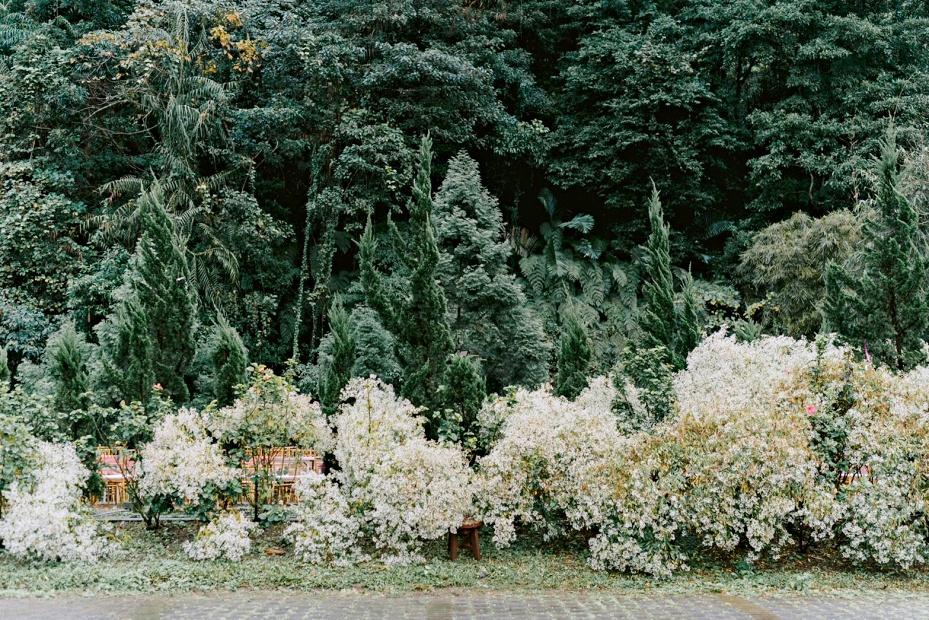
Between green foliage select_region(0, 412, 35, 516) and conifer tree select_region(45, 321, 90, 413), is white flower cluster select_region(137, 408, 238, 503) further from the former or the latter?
conifer tree select_region(45, 321, 90, 413)

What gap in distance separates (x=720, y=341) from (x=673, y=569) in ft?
12.8

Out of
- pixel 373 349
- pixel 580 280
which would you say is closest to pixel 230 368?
pixel 373 349

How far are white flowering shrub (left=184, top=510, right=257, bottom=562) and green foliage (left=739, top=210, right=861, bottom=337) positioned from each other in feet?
49.6

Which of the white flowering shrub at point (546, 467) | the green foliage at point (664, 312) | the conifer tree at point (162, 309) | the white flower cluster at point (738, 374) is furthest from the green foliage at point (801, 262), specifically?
the conifer tree at point (162, 309)

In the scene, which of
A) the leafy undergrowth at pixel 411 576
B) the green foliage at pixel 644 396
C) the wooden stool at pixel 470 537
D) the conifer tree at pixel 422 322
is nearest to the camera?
the leafy undergrowth at pixel 411 576

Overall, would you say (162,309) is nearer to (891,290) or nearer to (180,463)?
(180,463)

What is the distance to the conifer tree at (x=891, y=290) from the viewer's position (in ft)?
45.0

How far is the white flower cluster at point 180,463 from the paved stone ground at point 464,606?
186 centimetres

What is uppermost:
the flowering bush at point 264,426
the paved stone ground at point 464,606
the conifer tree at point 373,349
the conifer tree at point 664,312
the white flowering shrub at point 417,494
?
the conifer tree at point 664,312

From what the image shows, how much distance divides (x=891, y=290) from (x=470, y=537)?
31.0 ft

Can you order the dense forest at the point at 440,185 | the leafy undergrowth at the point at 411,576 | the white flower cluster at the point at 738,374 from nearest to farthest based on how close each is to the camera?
the leafy undergrowth at the point at 411,576
the white flower cluster at the point at 738,374
the dense forest at the point at 440,185

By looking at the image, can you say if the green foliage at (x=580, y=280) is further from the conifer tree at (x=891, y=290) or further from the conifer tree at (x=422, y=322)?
the conifer tree at (x=891, y=290)

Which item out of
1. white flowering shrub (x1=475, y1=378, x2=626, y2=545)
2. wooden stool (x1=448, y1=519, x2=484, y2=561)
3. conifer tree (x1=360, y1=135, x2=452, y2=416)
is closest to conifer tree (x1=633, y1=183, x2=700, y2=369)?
conifer tree (x1=360, y1=135, x2=452, y2=416)

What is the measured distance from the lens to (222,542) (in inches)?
342
